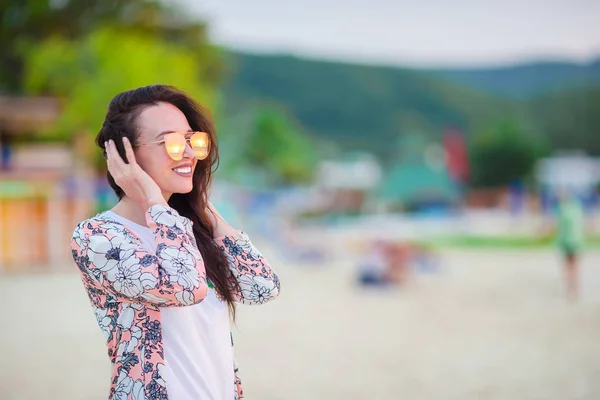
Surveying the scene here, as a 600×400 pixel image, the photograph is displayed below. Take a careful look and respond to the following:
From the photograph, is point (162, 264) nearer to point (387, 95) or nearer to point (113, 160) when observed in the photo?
point (113, 160)

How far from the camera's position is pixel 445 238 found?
28.8 meters

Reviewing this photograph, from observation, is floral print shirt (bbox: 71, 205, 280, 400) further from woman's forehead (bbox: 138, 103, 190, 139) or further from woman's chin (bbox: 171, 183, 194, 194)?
woman's forehead (bbox: 138, 103, 190, 139)

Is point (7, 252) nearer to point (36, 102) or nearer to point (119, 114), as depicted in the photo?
point (36, 102)

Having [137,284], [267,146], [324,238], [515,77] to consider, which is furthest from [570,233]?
[515,77]

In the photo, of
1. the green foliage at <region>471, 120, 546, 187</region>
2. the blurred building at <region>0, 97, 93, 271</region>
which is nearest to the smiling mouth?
the blurred building at <region>0, 97, 93, 271</region>

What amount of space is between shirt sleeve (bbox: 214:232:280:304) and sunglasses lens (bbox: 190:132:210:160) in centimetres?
26

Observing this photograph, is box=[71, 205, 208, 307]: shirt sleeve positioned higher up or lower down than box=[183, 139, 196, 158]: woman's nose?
lower down

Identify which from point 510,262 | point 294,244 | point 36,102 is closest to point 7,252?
point 36,102

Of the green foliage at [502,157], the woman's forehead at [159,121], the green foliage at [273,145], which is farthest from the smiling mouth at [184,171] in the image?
the green foliage at [273,145]

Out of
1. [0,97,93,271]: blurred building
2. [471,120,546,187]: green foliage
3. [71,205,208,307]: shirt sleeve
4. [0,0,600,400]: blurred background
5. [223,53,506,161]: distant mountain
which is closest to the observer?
[71,205,208,307]: shirt sleeve

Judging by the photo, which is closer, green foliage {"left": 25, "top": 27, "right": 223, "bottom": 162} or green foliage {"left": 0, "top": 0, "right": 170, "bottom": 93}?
green foliage {"left": 25, "top": 27, "right": 223, "bottom": 162}

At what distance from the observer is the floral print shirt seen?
1.87m

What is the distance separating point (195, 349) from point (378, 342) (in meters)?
6.97

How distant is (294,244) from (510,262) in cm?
595
